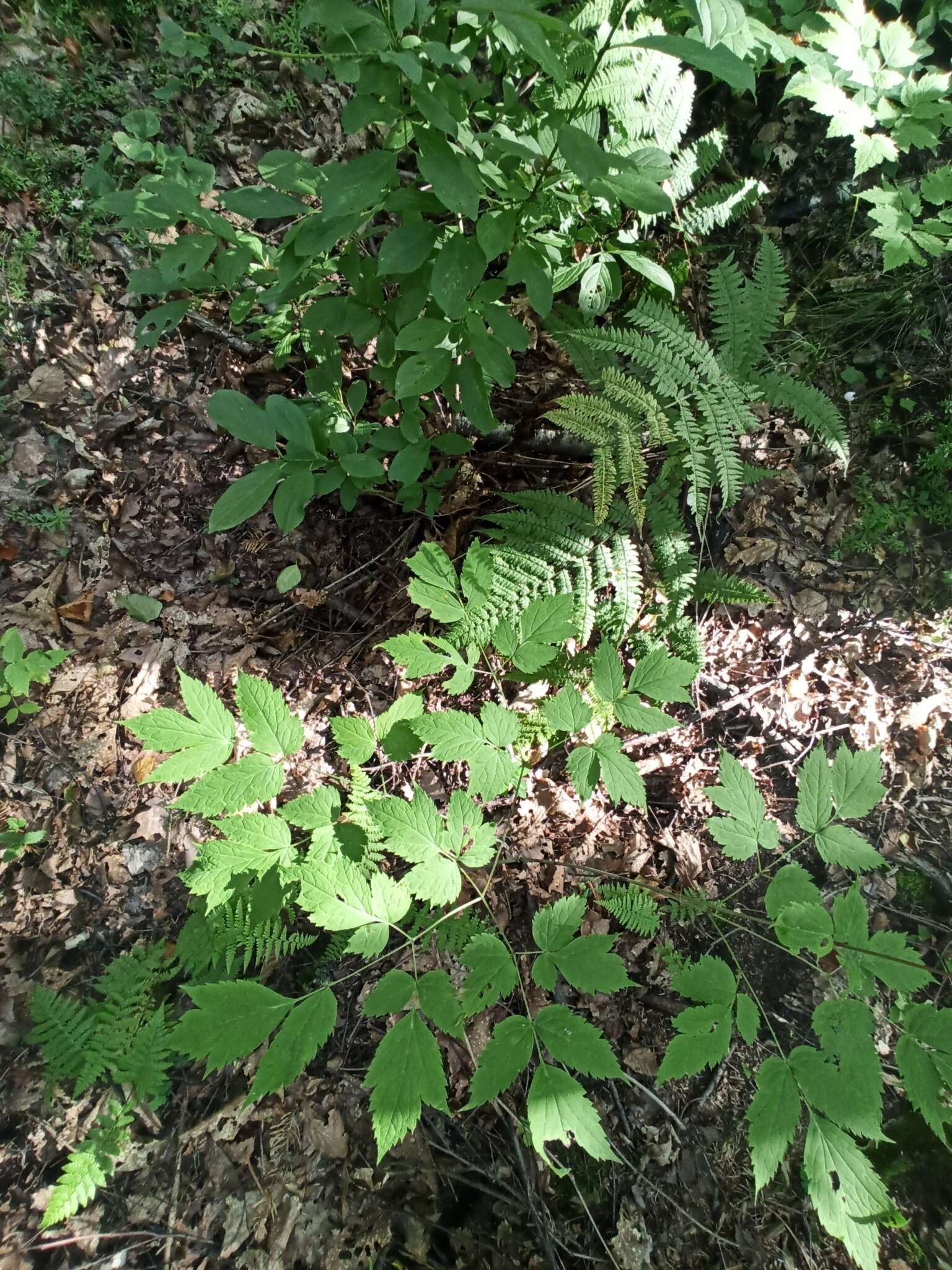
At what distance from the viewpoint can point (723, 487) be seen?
2346 millimetres

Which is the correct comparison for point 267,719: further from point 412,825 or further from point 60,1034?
point 60,1034

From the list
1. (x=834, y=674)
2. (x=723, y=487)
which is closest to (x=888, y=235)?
(x=723, y=487)

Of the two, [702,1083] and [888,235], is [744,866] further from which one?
[888,235]

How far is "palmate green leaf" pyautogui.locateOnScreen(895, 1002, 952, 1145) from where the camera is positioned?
1.58 meters

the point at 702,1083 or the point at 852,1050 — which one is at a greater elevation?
the point at 852,1050

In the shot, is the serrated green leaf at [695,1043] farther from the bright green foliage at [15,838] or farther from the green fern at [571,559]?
the bright green foliage at [15,838]

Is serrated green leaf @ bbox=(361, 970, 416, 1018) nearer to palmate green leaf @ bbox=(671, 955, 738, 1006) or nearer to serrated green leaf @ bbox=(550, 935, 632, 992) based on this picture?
serrated green leaf @ bbox=(550, 935, 632, 992)

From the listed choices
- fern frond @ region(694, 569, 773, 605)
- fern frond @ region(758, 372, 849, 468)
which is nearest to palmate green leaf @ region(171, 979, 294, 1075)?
fern frond @ region(694, 569, 773, 605)

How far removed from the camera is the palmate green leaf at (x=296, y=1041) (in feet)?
4.95

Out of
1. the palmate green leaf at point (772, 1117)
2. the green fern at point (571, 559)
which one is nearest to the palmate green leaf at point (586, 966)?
the palmate green leaf at point (772, 1117)

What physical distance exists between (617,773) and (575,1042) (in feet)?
2.28

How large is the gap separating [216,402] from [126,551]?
145 cm

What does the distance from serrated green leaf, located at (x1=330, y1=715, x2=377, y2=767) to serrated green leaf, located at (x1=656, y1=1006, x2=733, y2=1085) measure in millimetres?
1150

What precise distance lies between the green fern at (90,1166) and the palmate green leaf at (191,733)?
56.7 inches
